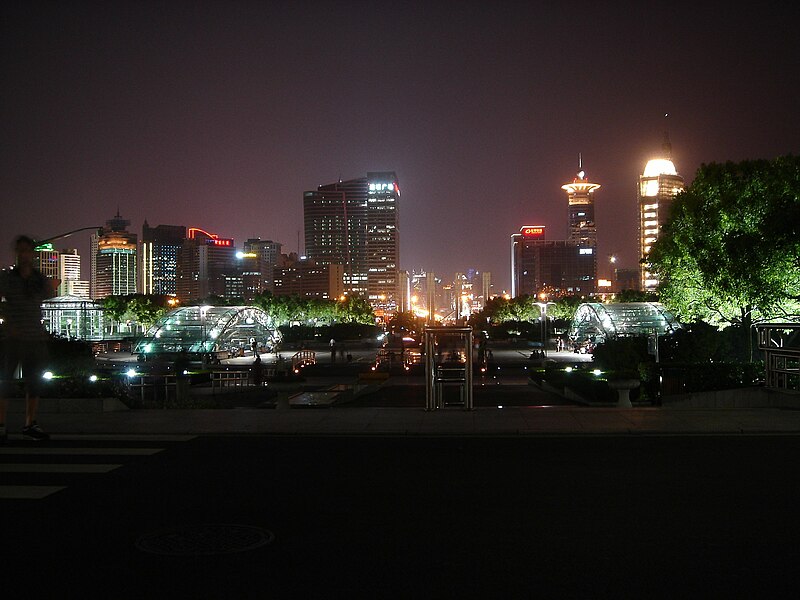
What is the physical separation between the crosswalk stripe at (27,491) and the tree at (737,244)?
83.7 ft

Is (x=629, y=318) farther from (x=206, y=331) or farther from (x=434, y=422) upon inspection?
(x=434, y=422)

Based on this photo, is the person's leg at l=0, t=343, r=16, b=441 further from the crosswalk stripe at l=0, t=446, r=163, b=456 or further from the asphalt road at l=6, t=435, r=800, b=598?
the asphalt road at l=6, t=435, r=800, b=598

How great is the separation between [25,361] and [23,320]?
528mm

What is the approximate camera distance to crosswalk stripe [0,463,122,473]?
8.99 m

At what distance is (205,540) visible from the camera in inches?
249

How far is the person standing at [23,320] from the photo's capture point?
9984 mm

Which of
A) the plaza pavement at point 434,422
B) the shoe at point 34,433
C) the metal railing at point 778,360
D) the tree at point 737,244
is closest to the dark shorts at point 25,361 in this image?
the shoe at point 34,433

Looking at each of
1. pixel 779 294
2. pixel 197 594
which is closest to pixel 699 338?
pixel 779 294

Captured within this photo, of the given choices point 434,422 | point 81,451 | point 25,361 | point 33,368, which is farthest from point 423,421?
point 25,361

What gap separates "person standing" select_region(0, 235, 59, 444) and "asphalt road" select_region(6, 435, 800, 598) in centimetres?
105

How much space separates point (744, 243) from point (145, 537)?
27.8 meters

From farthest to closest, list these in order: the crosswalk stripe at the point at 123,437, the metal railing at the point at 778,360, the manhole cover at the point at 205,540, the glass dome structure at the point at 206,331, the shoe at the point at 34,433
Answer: the glass dome structure at the point at 206,331 → the metal railing at the point at 778,360 → the crosswalk stripe at the point at 123,437 → the shoe at the point at 34,433 → the manhole cover at the point at 205,540

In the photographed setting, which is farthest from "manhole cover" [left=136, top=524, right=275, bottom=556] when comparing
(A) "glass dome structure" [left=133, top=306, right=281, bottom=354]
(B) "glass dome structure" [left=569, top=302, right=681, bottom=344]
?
(B) "glass dome structure" [left=569, top=302, right=681, bottom=344]

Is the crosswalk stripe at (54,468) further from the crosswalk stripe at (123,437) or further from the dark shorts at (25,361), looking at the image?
the crosswalk stripe at (123,437)
